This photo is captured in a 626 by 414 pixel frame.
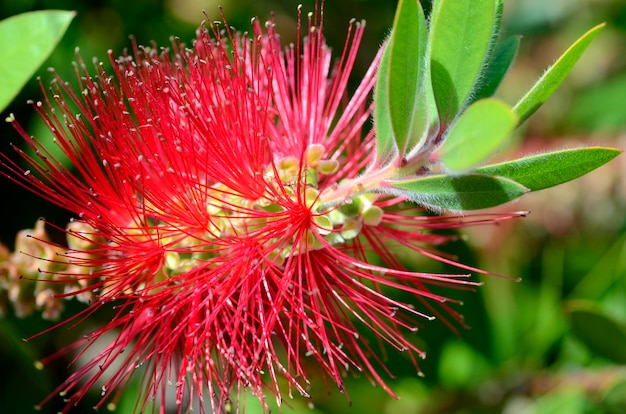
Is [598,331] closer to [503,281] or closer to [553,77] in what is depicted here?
[503,281]

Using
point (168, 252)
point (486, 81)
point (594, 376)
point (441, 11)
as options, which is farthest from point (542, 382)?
point (441, 11)

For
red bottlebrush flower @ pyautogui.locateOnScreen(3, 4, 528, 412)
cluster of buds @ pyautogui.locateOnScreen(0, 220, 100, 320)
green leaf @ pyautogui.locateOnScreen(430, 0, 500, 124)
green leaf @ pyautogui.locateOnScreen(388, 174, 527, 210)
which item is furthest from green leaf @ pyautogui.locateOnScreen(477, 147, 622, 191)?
cluster of buds @ pyautogui.locateOnScreen(0, 220, 100, 320)

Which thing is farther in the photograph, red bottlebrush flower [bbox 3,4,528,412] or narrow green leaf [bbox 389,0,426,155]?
red bottlebrush flower [bbox 3,4,528,412]

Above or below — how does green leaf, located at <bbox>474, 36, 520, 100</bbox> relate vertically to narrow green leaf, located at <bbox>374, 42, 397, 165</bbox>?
above

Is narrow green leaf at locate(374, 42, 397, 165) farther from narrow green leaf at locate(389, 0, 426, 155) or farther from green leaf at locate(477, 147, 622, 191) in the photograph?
green leaf at locate(477, 147, 622, 191)

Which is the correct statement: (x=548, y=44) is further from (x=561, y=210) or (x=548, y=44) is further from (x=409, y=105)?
(x=409, y=105)
